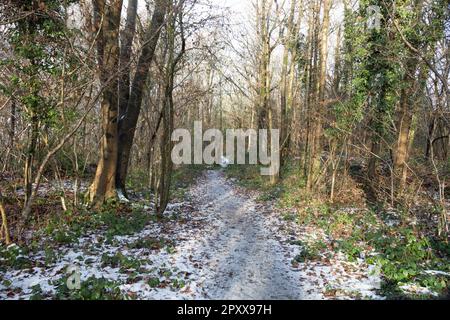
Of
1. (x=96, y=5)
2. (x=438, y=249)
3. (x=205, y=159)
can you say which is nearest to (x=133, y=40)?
(x=96, y=5)

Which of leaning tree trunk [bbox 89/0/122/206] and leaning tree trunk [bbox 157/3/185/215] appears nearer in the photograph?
leaning tree trunk [bbox 89/0/122/206]

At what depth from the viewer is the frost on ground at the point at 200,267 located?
5.27m

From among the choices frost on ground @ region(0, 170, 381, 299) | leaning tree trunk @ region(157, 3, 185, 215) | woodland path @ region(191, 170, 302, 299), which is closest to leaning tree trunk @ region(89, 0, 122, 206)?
leaning tree trunk @ region(157, 3, 185, 215)

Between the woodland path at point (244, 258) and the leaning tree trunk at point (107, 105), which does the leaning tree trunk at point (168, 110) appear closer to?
the leaning tree trunk at point (107, 105)

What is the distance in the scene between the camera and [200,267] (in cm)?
632

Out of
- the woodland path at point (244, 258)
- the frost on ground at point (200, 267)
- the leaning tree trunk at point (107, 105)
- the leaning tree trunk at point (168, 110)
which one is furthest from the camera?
the leaning tree trunk at point (168, 110)

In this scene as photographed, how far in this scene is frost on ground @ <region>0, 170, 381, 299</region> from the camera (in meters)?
5.27

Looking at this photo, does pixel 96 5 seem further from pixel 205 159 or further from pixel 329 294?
pixel 205 159

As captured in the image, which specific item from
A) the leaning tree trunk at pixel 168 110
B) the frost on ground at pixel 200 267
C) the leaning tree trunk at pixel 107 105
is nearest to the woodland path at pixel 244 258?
the frost on ground at pixel 200 267

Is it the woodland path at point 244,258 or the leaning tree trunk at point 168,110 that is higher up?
the leaning tree trunk at point 168,110

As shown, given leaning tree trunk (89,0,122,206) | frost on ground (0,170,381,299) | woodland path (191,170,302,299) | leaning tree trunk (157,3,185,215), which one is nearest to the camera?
frost on ground (0,170,381,299)

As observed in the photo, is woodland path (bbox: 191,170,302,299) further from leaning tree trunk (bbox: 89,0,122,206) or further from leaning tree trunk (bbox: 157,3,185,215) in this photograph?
leaning tree trunk (bbox: 89,0,122,206)

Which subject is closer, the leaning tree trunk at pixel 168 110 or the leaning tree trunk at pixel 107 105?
the leaning tree trunk at pixel 107 105
